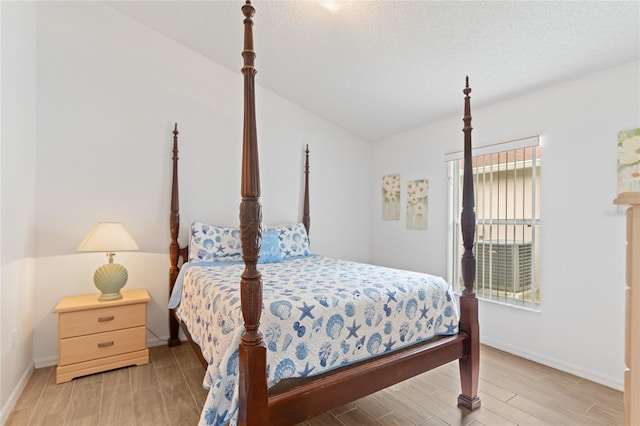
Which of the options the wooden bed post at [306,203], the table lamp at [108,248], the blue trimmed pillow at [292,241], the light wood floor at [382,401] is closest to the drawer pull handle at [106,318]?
the table lamp at [108,248]

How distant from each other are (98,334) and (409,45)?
10.6 ft

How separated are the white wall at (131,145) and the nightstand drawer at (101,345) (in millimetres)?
477

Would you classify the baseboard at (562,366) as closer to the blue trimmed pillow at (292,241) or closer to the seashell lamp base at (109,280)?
the blue trimmed pillow at (292,241)

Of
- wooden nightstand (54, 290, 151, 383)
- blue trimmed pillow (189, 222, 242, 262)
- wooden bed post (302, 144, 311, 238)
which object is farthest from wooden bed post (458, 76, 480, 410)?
wooden nightstand (54, 290, 151, 383)

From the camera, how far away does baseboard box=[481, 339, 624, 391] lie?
7.65ft

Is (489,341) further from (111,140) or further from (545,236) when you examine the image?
(111,140)

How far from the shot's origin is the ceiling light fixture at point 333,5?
7.81 feet

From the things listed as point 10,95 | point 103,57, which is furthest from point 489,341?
point 103,57

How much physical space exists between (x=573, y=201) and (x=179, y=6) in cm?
351

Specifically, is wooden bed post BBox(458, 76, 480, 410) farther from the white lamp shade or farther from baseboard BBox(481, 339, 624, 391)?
the white lamp shade

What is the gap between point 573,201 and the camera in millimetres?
2566

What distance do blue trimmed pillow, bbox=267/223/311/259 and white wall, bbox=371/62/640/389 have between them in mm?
1832

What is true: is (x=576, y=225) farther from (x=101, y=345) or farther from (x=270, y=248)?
(x=101, y=345)

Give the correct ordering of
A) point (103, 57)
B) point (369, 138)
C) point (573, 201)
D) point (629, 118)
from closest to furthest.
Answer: point (629, 118) → point (573, 201) → point (103, 57) → point (369, 138)
